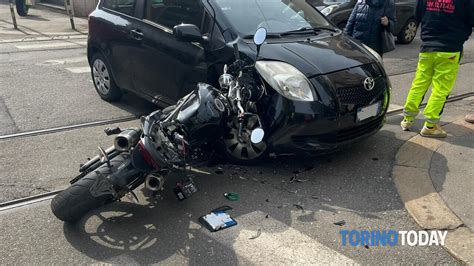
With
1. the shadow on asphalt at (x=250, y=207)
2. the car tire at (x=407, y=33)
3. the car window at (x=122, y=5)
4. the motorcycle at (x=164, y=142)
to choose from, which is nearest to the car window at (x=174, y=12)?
the car window at (x=122, y=5)

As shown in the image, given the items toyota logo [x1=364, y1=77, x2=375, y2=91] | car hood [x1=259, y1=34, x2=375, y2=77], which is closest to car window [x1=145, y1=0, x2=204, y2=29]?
car hood [x1=259, y1=34, x2=375, y2=77]

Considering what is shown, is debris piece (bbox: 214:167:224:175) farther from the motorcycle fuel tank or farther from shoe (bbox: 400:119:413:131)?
shoe (bbox: 400:119:413:131)

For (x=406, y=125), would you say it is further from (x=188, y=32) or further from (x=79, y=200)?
(x=79, y=200)

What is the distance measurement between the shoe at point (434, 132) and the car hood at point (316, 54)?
3.67 ft

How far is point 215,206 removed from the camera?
360cm

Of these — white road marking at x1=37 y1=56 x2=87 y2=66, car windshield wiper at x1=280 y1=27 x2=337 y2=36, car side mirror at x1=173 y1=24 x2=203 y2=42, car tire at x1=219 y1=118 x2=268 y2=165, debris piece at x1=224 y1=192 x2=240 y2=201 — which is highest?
car side mirror at x1=173 y1=24 x2=203 y2=42

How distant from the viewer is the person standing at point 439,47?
4539 millimetres

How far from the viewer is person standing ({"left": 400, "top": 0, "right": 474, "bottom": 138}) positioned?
4.54 m

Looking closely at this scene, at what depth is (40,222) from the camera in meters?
3.39

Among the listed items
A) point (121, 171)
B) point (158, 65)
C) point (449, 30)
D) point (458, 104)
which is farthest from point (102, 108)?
point (458, 104)

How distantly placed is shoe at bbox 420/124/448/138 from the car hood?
112 centimetres

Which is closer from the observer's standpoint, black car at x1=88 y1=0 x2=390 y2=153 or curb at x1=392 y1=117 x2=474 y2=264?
curb at x1=392 y1=117 x2=474 y2=264

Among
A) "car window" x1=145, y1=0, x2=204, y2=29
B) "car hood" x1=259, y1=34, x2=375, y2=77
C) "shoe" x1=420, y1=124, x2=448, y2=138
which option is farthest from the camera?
"shoe" x1=420, y1=124, x2=448, y2=138

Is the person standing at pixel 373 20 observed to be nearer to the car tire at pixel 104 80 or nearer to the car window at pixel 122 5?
the car window at pixel 122 5
